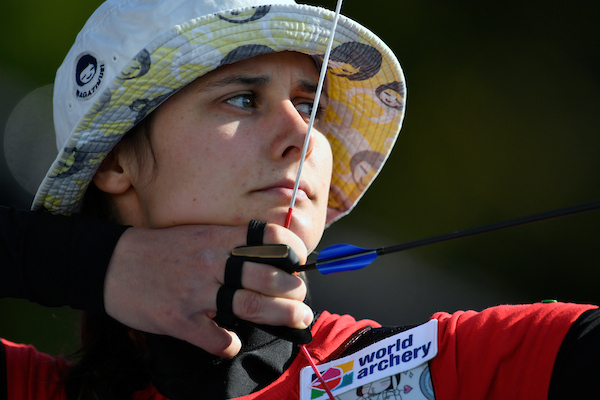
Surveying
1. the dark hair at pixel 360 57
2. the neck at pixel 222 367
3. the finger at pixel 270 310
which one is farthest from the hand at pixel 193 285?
the dark hair at pixel 360 57

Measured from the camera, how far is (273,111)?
1.07 meters

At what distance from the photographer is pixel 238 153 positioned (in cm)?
102

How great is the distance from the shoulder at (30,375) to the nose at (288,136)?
69 centimetres

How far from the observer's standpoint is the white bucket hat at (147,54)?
1.01 m

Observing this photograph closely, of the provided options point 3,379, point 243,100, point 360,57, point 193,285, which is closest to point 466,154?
point 360,57

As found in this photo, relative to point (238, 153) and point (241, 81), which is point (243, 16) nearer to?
point (241, 81)

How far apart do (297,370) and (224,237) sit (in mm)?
340

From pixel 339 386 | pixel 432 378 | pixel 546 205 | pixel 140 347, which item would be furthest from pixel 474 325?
pixel 546 205

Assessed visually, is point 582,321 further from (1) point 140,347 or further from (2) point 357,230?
(2) point 357,230

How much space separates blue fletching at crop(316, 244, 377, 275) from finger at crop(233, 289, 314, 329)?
0.22 ft

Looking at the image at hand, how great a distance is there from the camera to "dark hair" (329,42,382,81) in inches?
46.9

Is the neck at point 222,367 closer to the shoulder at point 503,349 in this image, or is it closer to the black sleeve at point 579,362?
the shoulder at point 503,349

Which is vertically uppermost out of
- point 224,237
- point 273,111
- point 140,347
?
point 273,111

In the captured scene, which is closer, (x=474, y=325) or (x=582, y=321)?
(x=582, y=321)
